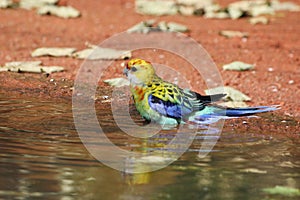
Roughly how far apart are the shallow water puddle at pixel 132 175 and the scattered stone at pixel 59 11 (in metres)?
6.53

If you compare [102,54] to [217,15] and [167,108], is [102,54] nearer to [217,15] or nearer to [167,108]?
[167,108]

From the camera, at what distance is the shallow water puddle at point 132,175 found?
429 cm

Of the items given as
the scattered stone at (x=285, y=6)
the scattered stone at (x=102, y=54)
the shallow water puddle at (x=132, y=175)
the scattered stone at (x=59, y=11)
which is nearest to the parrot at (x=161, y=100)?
the shallow water puddle at (x=132, y=175)

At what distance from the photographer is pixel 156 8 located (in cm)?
1333

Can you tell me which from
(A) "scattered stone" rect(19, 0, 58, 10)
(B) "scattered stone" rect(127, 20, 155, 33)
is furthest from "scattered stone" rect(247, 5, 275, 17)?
(A) "scattered stone" rect(19, 0, 58, 10)

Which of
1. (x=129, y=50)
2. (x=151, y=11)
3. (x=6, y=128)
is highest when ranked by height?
(x=151, y=11)

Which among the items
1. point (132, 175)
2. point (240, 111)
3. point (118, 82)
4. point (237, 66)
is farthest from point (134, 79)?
point (237, 66)

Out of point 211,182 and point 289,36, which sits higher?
point 289,36

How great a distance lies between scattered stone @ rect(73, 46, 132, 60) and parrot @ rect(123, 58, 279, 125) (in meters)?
3.08

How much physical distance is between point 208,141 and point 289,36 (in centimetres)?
610

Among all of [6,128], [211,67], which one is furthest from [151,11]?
[6,128]

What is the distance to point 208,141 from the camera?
18.6 feet

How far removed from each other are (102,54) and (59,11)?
348 cm

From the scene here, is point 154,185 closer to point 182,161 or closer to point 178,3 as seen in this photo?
point 182,161
